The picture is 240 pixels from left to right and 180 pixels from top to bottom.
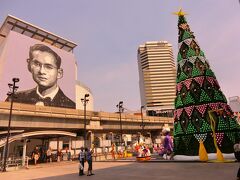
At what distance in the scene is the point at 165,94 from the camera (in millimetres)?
147625

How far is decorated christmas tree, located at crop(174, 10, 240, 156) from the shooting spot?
559 inches

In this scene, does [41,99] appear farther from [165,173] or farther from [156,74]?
[156,74]

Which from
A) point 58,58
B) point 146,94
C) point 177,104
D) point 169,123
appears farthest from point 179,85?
point 146,94

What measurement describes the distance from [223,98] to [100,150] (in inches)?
789

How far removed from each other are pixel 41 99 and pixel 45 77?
697 cm

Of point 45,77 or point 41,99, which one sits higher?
point 45,77

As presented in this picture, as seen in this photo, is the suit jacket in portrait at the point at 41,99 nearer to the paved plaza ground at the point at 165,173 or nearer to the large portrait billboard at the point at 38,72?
the large portrait billboard at the point at 38,72

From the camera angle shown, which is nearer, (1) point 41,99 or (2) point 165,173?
(2) point 165,173

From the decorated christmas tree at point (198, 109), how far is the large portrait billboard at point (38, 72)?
158ft

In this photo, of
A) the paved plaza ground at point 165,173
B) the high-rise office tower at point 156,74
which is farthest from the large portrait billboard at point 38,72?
the high-rise office tower at point 156,74

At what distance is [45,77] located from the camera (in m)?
67.1

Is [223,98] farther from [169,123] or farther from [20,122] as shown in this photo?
[169,123]

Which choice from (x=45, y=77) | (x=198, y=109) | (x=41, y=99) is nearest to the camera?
(x=198, y=109)

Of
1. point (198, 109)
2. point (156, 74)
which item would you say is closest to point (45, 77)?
point (198, 109)
